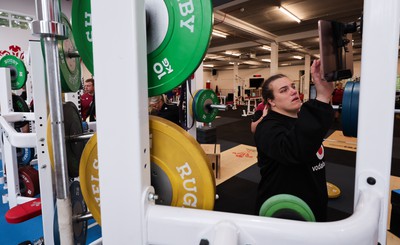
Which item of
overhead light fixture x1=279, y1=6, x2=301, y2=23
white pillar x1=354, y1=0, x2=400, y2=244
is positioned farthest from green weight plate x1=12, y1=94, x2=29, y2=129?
overhead light fixture x1=279, y1=6, x2=301, y2=23

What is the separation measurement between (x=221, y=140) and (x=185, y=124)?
2812mm

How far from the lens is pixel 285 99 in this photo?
1108 mm

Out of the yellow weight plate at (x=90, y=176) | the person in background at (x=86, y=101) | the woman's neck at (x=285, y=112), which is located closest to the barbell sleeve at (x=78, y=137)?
the yellow weight plate at (x=90, y=176)

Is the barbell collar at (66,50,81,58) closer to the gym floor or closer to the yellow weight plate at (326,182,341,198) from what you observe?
the gym floor

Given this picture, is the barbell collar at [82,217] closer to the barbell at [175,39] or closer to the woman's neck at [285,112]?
the barbell at [175,39]

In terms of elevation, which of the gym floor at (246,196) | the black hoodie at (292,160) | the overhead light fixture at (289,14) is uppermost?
the overhead light fixture at (289,14)

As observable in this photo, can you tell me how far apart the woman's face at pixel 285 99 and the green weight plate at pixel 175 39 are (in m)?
0.68

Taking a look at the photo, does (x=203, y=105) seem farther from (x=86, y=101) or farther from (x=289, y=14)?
(x=289, y=14)

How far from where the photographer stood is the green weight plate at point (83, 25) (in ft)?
2.07

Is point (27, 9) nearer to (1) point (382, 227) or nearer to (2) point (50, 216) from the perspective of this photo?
(2) point (50, 216)

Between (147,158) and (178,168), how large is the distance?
0.33ft

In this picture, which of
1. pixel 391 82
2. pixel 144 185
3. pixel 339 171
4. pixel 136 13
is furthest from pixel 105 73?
pixel 339 171

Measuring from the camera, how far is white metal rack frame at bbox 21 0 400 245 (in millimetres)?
394

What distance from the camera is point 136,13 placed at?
0.46 metres
